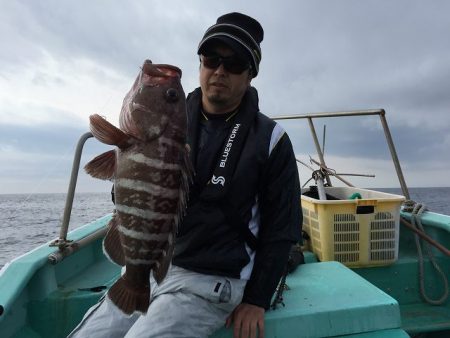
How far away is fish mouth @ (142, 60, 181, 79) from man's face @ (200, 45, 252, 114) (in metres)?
0.39

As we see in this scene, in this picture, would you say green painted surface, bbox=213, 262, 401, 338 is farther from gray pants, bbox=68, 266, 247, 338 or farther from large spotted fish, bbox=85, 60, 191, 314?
large spotted fish, bbox=85, 60, 191, 314

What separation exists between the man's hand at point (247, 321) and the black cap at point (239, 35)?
1.72 metres

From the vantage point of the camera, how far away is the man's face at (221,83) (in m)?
2.53

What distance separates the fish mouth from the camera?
7.31 feet

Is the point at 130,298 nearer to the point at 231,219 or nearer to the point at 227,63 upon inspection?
the point at 231,219

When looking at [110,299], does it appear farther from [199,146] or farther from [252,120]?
[252,120]

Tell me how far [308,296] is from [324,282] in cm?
32

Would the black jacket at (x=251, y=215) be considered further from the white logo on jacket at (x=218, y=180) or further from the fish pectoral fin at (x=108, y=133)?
the fish pectoral fin at (x=108, y=133)

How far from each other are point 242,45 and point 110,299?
1877 mm

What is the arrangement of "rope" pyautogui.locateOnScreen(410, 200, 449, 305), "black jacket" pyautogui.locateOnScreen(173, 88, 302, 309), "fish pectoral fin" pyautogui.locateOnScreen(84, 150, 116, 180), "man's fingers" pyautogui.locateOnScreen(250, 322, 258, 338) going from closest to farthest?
"fish pectoral fin" pyautogui.locateOnScreen(84, 150, 116, 180) < "man's fingers" pyautogui.locateOnScreen(250, 322, 258, 338) < "black jacket" pyautogui.locateOnScreen(173, 88, 302, 309) < "rope" pyautogui.locateOnScreen(410, 200, 449, 305)

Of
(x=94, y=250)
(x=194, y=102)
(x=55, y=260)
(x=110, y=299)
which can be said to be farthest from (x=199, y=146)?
(x=94, y=250)

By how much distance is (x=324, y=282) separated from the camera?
3123 mm

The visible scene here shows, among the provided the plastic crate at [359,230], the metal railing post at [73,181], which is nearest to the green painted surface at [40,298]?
the metal railing post at [73,181]

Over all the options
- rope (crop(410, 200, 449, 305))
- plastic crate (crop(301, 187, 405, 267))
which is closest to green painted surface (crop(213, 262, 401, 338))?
plastic crate (crop(301, 187, 405, 267))
